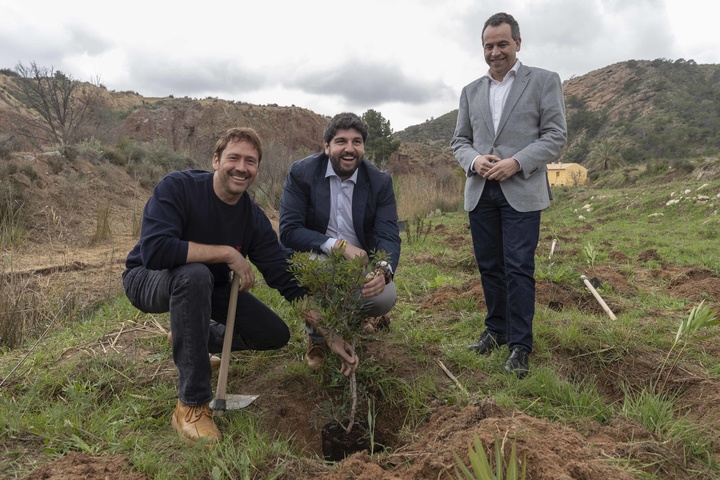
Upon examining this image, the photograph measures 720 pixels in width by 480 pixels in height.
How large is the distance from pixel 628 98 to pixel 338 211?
2351 inches

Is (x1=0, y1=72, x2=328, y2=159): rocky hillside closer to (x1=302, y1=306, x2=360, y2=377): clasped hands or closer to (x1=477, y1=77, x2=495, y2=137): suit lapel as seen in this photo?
(x1=477, y1=77, x2=495, y2=137): suit lapel

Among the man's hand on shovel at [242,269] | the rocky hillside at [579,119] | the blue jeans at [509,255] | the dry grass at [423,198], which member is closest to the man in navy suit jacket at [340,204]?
the man's hand on shovel at [242,269]

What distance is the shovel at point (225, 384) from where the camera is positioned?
2.43 meters

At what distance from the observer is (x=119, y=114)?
114ft

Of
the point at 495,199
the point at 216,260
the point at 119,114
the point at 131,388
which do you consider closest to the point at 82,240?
the point at 131,388

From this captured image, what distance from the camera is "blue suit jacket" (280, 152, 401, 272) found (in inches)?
122

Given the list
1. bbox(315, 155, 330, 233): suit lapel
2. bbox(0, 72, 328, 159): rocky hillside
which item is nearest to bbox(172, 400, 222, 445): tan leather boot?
bbox(315, 155, 330, 233): suit lapel

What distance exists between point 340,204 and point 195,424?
1595 millimetres

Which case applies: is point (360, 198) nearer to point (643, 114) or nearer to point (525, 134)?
point (525, 134)

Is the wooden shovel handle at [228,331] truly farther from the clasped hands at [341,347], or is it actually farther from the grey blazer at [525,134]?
the grey blazer at [525,134]

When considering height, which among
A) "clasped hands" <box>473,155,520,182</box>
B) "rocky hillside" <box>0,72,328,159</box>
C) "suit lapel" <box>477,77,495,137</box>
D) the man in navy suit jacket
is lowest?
the man in navy suit jacket

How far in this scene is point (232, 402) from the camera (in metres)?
2.56

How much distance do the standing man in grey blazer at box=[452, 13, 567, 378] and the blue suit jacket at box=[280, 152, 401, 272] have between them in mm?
554

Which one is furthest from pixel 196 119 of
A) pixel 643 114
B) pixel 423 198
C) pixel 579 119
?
pixel 643 114
